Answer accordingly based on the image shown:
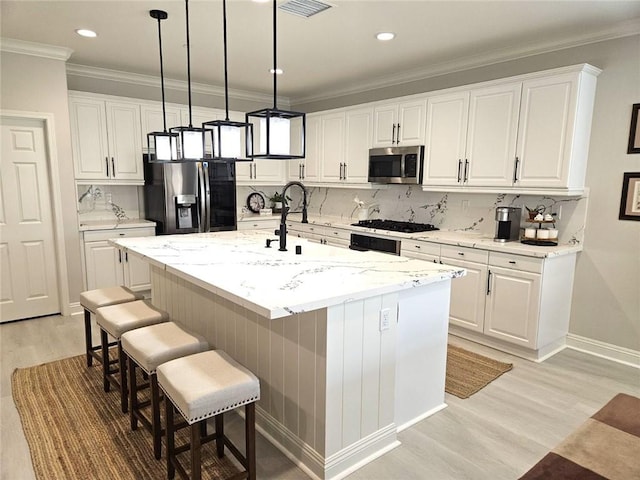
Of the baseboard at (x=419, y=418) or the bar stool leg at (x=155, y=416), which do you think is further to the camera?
the baseboard at (x=419, y=418)

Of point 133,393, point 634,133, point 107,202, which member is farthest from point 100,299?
point 634,133

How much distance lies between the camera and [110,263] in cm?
467

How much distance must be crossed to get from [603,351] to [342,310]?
291 centimetres

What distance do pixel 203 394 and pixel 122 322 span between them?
112 cm

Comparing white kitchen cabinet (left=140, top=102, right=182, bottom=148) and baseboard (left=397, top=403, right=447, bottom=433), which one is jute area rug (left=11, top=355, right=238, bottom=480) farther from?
Answer: white kitchen cabinet (left=140, top=102, right=182, bottom=148)

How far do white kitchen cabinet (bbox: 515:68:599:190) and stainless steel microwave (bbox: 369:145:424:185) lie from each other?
1.09 metres

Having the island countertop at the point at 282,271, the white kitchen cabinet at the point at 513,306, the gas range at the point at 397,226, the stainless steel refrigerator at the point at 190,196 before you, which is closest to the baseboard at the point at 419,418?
the island countertop at the point at 282,271

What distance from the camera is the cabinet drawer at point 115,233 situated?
4.52 metres

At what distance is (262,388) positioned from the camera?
8.07 ft

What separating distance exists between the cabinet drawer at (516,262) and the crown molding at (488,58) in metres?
1.88

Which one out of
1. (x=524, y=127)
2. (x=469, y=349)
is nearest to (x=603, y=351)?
(x=469, y=349)

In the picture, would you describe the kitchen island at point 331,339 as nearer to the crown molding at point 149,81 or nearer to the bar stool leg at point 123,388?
the bar stool leg at point 123,388

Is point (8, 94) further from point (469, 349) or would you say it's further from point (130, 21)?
point (469, 349)

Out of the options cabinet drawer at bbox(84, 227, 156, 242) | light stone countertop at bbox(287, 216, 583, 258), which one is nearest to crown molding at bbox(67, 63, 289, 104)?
cabinet drawer at bbox(84, 227, 156, 242)
